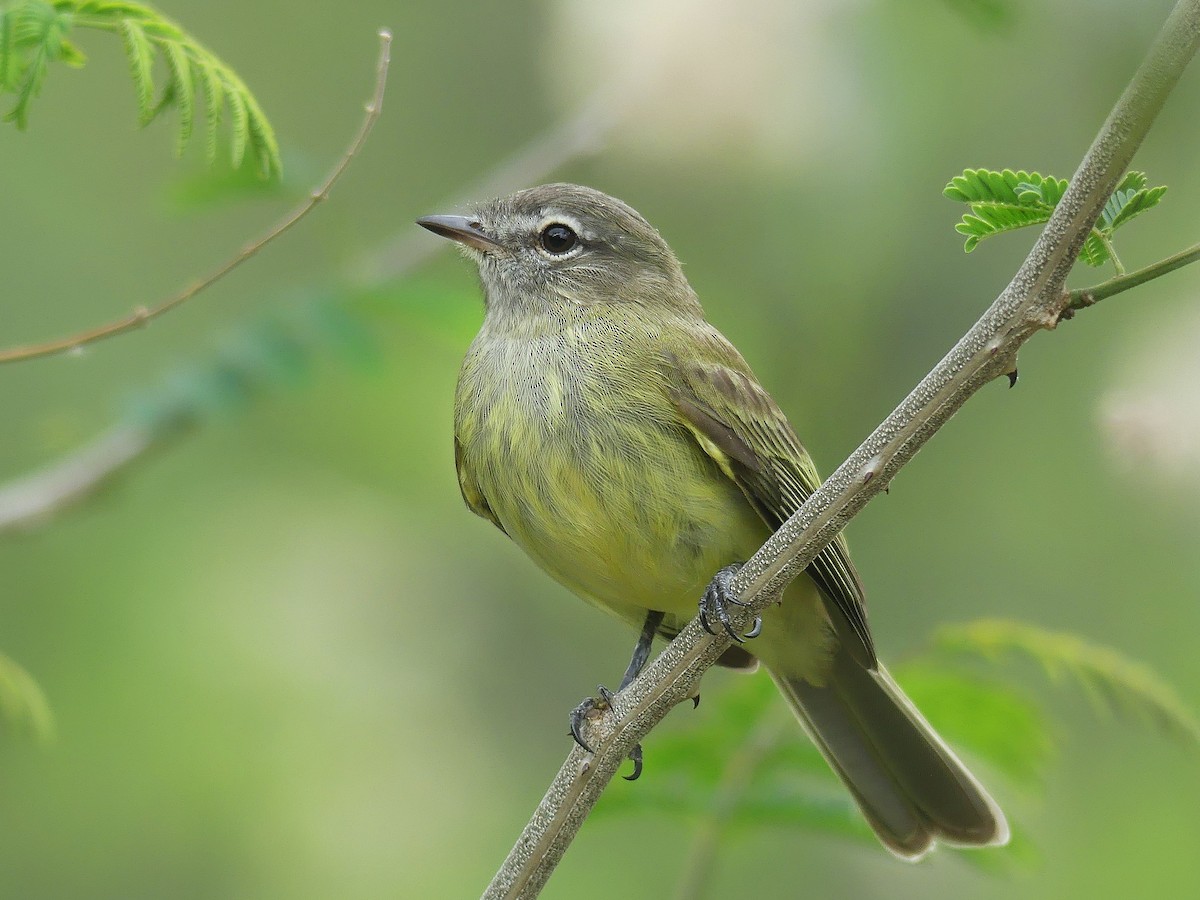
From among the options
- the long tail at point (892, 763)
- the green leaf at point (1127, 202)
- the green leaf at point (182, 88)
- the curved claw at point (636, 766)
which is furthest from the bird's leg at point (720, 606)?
the green leaf at point (182, 88)

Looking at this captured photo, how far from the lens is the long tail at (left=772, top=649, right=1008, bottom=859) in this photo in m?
4.59

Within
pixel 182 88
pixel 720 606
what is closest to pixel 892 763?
pixel 720 606

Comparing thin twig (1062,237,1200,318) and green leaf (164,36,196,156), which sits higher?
thin twig (1062,237,1200,318)

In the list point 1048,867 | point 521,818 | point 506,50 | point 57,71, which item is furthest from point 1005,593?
point 57,71

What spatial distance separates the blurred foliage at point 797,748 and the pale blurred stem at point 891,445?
0.84m

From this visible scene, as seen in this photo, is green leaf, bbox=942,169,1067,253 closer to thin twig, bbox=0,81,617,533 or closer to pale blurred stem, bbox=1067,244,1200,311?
pale blurred stem, bbox=1067,244,1200,311

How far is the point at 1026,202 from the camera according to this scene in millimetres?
2641

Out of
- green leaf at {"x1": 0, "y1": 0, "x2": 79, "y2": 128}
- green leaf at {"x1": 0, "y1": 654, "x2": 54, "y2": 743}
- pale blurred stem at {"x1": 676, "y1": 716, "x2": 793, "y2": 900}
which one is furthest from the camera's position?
pale blurred stem at {"x1": 676, "y1": 716, "x2": 793, "y2": 900}

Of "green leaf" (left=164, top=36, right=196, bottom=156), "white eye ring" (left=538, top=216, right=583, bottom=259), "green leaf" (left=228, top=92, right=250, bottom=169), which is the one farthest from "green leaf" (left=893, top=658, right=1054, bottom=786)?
"green leaf" (left=164, top=36, right=196, bottom=156)

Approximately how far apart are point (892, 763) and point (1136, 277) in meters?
2.83

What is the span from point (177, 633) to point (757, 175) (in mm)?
3264

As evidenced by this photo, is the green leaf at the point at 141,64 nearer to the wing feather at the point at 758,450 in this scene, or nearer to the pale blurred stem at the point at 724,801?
the wing feather at the point at 758,450

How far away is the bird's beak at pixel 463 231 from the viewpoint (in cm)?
488

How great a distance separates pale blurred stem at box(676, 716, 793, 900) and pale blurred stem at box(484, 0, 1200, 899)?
2.06ft
